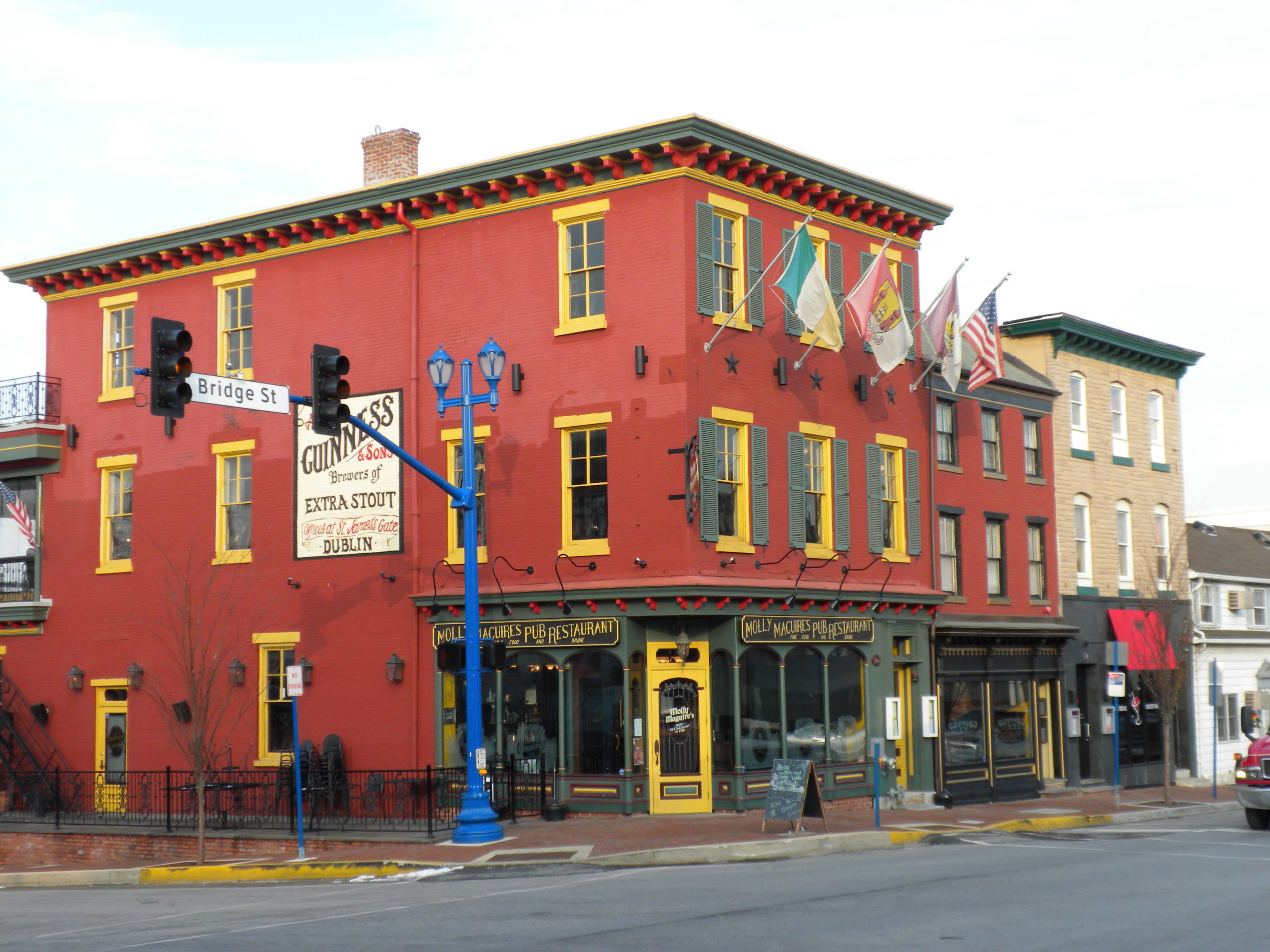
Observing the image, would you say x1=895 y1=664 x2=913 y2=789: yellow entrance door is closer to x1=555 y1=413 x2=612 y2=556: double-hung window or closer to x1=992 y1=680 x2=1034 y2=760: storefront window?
x1=992 y1=680 x2=1034 y2=760: storefront window

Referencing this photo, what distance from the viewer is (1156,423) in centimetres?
3944

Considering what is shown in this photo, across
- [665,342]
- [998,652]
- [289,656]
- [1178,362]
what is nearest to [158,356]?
[665,342]

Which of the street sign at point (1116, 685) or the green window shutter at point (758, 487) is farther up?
the green window shutter at point (758, 487)

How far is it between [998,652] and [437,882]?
56.9 feet

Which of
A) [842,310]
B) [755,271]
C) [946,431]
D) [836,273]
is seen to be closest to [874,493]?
[842,310]

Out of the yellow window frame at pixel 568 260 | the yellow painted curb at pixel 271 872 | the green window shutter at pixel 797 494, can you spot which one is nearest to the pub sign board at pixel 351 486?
the yellow window frame at pixel 568 260

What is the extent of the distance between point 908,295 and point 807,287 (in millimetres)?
5830

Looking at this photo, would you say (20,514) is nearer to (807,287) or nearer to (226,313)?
(226,313)

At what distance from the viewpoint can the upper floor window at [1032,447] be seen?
3391 centimetres

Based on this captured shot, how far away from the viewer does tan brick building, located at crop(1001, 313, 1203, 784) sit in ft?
114

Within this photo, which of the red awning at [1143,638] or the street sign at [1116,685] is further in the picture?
the red awning at [1143,638]

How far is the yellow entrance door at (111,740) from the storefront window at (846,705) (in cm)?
1484

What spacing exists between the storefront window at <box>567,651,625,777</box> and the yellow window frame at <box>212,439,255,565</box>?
842 cm

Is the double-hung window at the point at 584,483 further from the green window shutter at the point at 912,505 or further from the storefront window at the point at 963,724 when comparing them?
the storefront window at the point at 963,724
